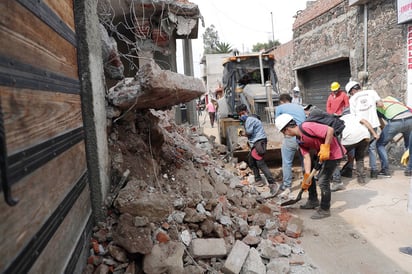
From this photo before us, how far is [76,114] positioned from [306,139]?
10.00ft

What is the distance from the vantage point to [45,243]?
1.39m

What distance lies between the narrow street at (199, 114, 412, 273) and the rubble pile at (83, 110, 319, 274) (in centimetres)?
26

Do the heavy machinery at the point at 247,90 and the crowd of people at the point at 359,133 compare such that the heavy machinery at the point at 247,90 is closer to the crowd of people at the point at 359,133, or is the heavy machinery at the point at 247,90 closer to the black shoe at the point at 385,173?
the crowd of people at the point at 359,133

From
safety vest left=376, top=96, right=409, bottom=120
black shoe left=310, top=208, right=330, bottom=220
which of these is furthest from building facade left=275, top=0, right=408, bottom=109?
black shoe left=310, top=208, right=330, bottom=220

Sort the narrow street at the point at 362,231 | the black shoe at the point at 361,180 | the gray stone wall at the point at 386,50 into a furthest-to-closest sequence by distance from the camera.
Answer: the gray stone wall at the point at 386,50, the black shoe at the point at 361,180, the narrow street at the point at 362,231

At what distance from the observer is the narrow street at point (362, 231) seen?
3033mm

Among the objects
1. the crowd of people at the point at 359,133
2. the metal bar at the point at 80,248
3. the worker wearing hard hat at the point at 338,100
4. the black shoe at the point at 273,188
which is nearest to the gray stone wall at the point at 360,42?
the worker wearing hard hat at the point at 338,100

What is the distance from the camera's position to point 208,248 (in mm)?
2746

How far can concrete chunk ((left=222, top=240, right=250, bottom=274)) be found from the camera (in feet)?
8.66

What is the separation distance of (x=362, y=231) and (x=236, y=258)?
1955 mm

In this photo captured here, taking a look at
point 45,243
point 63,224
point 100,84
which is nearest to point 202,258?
point 63,224

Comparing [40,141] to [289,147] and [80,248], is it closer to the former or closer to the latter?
[80,248]

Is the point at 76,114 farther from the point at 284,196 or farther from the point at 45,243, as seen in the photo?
the point at 284,196

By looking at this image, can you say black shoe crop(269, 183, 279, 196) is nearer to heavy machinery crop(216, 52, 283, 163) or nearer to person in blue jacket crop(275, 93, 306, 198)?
person in blue jacket crop(275, 93, 306, 198)
